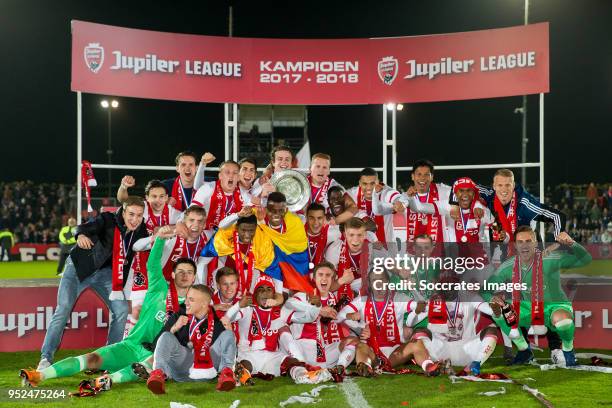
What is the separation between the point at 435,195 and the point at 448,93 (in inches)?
72.0

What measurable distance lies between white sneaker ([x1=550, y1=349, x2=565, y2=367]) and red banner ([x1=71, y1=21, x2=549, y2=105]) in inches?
132

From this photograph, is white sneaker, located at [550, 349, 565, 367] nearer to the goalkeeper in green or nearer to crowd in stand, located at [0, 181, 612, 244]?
the goalkeeper in green

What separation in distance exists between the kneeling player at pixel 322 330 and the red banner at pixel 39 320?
2711 millimetres

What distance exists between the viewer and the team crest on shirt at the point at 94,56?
8.66m

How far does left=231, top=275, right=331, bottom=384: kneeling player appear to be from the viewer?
6.41 m

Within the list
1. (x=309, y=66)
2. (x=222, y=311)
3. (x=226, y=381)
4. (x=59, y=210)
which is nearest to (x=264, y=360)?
(x=222, y=311)

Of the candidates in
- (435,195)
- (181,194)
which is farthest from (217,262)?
(435,195)

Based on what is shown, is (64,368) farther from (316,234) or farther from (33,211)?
(33,211)

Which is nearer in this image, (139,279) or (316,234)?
(139,279)

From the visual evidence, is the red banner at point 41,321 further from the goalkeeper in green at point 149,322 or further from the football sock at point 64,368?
the football sock at point 64,368

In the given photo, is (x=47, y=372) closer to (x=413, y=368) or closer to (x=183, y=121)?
(x=413, y=368)

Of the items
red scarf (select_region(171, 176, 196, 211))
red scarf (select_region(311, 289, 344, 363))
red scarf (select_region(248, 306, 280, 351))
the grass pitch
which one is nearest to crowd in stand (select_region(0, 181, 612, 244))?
red scarf (select_region(171, 176, 196, 211))

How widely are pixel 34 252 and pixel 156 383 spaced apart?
2405 centimetres

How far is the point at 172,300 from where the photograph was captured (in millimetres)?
6703
